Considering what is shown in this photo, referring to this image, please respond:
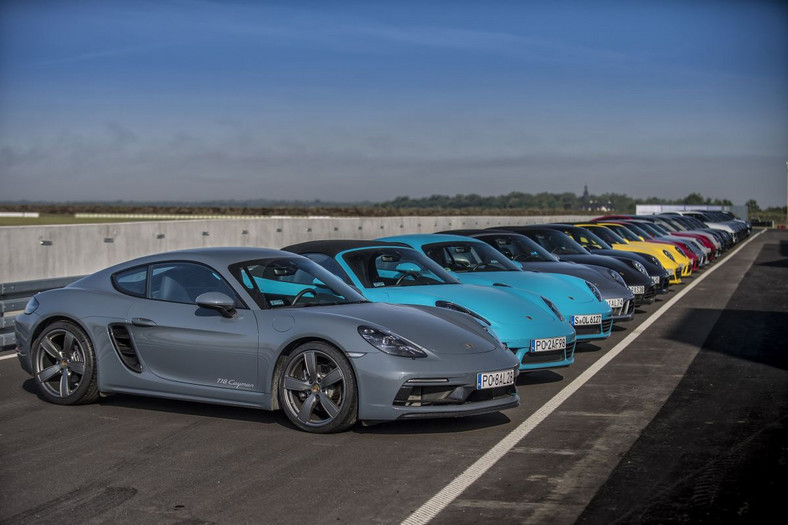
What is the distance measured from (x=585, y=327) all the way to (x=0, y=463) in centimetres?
658

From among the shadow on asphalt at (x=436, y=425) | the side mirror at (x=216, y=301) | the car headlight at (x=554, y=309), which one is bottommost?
the shadow on asphalt at (x=436, y=425)

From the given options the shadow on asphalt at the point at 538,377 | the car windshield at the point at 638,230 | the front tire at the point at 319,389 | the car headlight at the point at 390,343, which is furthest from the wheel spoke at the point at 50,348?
the car windshield at the point at 638,230

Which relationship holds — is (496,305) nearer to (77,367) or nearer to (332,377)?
(332,377)

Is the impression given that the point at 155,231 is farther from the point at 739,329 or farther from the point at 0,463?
the point at 0,463

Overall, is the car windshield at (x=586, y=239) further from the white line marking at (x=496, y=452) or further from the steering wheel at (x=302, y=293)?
the steering wheel at (x=302, y=293)

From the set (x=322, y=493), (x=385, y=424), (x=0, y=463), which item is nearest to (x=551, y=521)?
(x=322, y=493)

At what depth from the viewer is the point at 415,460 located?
6.16 m

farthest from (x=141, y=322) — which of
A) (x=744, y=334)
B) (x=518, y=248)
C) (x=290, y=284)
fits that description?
(x=744, y=334)

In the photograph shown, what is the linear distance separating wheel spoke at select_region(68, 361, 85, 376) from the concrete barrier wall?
1110 cm

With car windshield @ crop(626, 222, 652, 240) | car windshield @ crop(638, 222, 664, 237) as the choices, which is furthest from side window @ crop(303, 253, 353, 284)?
car windshield @ crop(638, 222, 664, 237)

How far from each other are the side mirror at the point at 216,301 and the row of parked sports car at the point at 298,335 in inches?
0.4

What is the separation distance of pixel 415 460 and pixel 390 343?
96 cm

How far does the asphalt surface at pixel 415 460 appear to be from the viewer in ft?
16.7

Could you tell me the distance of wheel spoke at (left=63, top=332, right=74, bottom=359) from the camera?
7.88m
